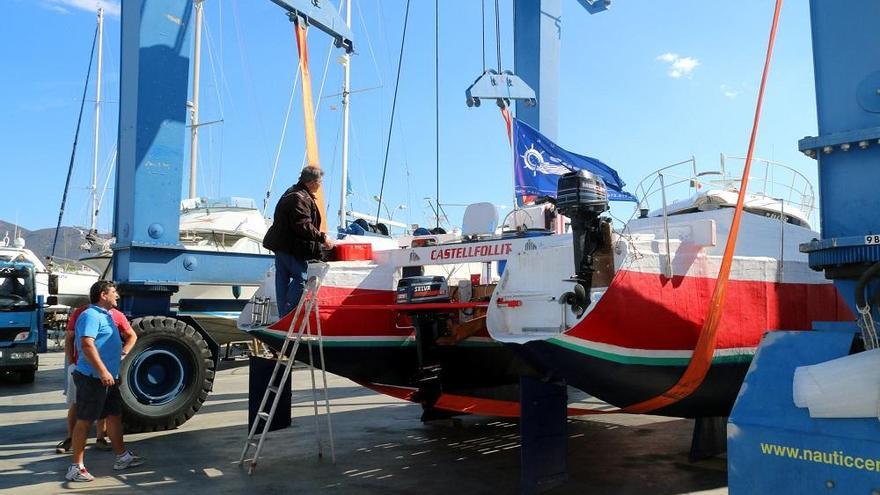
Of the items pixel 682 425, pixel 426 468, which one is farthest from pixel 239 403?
pixel 682 425

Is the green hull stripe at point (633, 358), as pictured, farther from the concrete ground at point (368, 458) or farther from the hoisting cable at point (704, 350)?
the concrete ground at point (368, 458)

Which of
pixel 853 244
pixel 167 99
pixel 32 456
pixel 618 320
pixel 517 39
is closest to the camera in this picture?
pixel 853 244

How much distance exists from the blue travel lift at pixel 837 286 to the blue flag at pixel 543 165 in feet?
17.3

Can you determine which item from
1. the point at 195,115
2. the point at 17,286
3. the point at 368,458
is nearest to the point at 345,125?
the point at 195,115

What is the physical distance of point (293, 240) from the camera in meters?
6.18

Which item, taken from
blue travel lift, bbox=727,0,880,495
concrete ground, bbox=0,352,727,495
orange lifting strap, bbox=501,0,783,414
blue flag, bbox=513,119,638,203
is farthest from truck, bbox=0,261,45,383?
blue travel lift, bbox=727,0,880,495

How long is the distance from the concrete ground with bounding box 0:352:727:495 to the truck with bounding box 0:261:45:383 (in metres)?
3.15

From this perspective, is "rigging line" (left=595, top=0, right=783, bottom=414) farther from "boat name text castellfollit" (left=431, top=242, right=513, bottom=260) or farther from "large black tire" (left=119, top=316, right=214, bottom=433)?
"large black tire" (left=119, top=316, right=214, bottom=433)

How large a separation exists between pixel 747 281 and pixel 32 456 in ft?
21.2

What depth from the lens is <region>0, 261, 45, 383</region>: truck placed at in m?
12.0

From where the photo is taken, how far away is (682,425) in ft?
25.9

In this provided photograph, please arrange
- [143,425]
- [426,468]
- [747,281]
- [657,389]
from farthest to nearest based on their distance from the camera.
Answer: [143,425]
[426,468]
[747,281]
[657,389]

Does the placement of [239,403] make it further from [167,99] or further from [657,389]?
[657,389]

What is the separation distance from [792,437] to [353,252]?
4.55 metres
